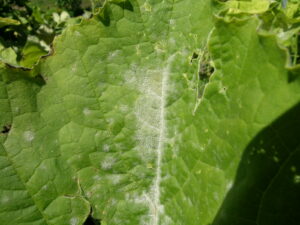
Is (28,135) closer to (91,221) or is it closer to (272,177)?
(91,221)

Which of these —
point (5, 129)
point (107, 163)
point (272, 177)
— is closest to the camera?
point (272, 177)

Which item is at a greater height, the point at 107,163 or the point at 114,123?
the point at 114,123

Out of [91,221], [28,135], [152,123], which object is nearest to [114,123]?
[152,123]

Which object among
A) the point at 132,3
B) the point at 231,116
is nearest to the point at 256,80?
the point at 231,116

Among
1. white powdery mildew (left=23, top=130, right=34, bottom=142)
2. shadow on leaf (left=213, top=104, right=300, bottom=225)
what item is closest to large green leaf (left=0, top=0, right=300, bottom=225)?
white powdery mildew (left=23, top=130, right=34, bottom=142)

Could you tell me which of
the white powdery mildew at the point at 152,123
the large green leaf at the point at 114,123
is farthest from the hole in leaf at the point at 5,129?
the white powdery mildew at the point at 152,123

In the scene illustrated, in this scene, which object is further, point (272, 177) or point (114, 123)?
point (114, 123)

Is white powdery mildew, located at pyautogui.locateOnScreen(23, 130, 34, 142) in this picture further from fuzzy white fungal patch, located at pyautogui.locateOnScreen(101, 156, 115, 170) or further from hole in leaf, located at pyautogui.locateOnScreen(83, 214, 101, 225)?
hole in leaf, located at pyautogui.locateOnScreen(83, 214, 101, 225)

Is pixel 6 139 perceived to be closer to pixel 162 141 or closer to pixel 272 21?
pixel 162 141

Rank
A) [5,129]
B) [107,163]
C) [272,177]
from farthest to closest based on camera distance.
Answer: [107,163], [5,129], [272,177]
